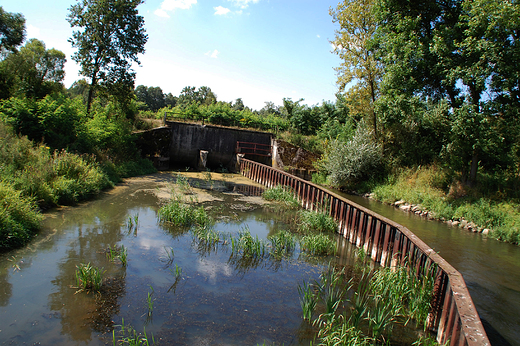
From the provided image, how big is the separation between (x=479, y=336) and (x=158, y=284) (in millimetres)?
5108

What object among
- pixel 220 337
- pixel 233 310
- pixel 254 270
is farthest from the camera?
pixel 254 270

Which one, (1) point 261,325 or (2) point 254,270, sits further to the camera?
(2) point 254,270

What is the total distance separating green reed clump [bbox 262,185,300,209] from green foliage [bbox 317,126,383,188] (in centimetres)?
699

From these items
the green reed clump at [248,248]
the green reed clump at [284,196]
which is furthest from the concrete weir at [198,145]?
Answer: the green reed clump at [248,248]

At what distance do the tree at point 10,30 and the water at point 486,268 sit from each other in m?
35.8

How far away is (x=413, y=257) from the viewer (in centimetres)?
707

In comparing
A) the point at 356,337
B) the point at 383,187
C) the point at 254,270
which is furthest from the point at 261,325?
the point at 383,187

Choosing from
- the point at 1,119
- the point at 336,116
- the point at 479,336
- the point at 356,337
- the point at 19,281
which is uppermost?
the point at 336,116

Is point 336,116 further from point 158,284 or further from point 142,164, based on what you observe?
point 158,284

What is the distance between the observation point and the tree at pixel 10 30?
30172 mm

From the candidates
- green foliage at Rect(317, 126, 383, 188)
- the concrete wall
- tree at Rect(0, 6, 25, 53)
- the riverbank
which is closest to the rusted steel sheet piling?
the riverbank

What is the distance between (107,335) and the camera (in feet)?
15.1

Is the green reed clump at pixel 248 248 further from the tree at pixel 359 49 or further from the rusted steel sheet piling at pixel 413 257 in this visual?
the tree at pixel 359 49

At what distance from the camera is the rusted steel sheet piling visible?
13.9 feet
